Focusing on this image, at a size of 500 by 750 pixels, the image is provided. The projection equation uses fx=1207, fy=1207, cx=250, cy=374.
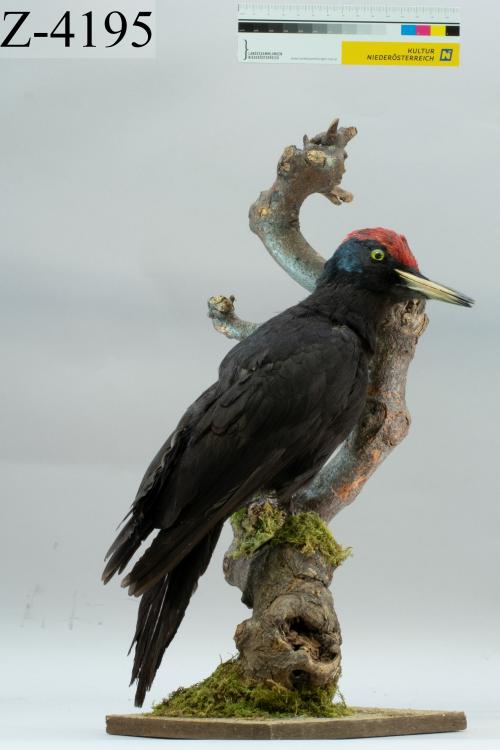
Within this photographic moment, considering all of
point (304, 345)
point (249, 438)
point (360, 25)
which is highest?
point (360, 25)

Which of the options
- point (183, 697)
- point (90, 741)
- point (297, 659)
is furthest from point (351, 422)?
Result: point (90, 741)

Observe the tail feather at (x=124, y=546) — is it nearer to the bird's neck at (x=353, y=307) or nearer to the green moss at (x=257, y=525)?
the green moss at (x=257, y=525)

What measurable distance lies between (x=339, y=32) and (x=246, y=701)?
2833mm

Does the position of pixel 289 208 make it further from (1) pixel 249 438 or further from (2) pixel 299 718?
(2) pixel 299 718

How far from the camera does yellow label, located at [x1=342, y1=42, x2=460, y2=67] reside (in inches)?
205

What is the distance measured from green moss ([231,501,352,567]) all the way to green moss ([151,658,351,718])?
18.1 inches

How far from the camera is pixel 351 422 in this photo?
4.19 m

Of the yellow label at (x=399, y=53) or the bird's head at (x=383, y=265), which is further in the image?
the yellow label at (x=399, y=53)

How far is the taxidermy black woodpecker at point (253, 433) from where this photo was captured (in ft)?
13.0

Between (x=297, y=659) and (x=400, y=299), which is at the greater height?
(x=400, y=299)

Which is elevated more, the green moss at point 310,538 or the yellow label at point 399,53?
the yellow label at point 399,53

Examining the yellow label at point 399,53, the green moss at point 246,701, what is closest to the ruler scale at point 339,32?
the yellow label at point 399,53

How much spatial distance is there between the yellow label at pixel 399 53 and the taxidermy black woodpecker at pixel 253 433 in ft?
4.09

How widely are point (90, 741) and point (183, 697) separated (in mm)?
387
